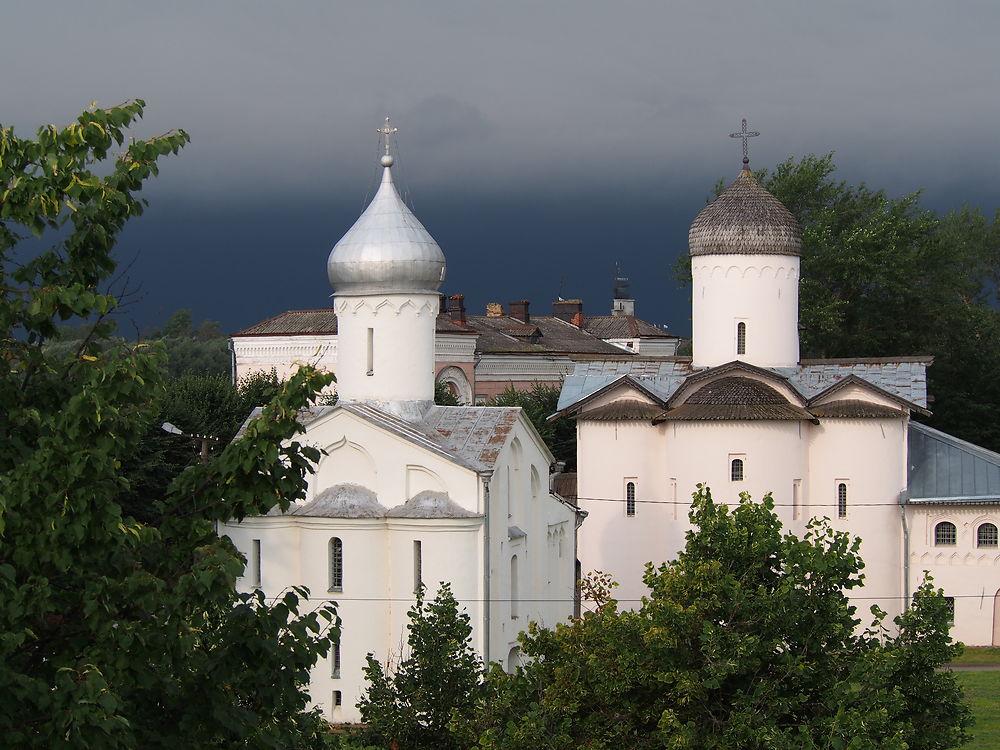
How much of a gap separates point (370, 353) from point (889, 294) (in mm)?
24841

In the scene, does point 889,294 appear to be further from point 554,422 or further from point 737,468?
point 737,468

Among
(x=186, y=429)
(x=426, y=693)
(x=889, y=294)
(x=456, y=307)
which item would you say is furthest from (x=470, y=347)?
(x=426, y=693)

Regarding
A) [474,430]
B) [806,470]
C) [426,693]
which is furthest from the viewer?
[806,470]

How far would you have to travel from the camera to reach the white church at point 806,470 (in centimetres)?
2947

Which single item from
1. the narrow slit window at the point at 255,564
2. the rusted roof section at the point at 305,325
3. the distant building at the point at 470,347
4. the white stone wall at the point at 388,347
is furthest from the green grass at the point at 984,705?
the rusted roof section at the point at 305,325

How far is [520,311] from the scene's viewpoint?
61.4m

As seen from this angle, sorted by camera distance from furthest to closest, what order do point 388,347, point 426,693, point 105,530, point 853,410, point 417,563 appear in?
point 853,410
point 388,347
point 417,563
point 426,693
point 105,530

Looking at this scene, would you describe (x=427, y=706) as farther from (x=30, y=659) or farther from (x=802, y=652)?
(x=30, y=659)

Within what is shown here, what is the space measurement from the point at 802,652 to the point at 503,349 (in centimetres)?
4094

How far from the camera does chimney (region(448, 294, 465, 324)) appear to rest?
54.2m

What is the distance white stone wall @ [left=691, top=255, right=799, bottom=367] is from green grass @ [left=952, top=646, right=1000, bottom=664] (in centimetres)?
689

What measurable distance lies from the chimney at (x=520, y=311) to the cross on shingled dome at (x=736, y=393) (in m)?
31.2

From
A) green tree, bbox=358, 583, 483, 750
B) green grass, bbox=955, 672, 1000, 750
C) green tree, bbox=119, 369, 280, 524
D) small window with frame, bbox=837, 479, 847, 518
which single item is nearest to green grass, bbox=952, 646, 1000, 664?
green grass, bbox=955, 672, 1000, 750

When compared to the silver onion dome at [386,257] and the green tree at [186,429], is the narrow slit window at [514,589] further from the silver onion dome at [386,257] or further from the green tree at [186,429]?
the green tree at [186,429]
